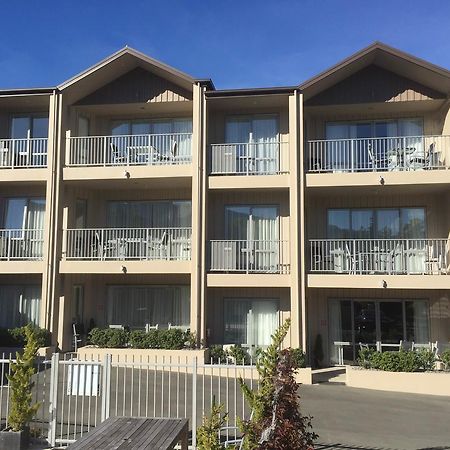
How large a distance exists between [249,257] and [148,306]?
14.1ft

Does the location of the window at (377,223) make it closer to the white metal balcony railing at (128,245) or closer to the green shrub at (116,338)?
the white metal balcony railing at (128,245)

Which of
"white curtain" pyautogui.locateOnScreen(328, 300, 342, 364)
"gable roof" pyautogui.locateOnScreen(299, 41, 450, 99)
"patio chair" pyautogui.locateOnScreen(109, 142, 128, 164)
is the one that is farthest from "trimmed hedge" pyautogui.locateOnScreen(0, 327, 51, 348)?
"gable roof" pyautogui.locateOnScreen(299, 41, 450, 99)

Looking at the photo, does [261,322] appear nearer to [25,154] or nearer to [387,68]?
[387,68]

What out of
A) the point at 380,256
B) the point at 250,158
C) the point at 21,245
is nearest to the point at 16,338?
the point at 21,245

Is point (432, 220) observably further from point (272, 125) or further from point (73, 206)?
point (73, 206)

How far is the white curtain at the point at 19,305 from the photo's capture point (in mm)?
18656

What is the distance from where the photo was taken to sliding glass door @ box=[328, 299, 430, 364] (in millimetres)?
17266

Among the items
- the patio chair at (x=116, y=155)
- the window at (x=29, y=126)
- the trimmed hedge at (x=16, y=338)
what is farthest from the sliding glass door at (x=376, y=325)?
the window at (x=29, y=126)

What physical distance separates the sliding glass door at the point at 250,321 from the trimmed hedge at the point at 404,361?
3.97 m

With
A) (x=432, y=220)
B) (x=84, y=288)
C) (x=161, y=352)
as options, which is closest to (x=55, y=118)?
(x=84, y=288)

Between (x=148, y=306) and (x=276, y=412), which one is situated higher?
(x=148, y=306)

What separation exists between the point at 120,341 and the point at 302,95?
398 inches

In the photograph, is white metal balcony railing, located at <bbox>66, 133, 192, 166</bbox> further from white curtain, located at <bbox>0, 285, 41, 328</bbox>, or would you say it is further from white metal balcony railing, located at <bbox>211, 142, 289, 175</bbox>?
white curtain, located at <bbox>0, 285, 41, 328</bbox>

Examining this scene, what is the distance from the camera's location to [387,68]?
1762 cm
